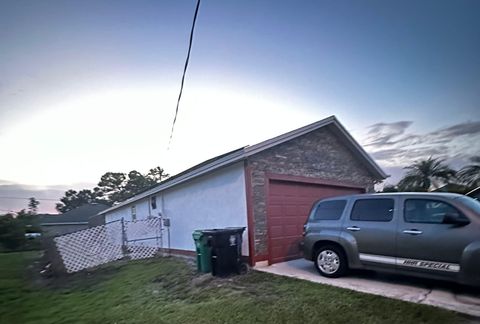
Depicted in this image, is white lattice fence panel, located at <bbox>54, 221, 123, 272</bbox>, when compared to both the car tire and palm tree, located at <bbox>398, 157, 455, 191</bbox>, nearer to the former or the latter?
the car tire

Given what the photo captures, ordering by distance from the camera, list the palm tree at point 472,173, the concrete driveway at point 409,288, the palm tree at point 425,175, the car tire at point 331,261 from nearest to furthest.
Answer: the concrete driveway at point 409,288, the car tire at point 331,261, the palm tree at point 472,173, the palm tree at point 425,175

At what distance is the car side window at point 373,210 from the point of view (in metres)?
6.13

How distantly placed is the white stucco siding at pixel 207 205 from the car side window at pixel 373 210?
9.73 ft

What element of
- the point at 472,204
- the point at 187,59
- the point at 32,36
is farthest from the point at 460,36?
the point at 32,36

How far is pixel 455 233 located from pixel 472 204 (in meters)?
0.67

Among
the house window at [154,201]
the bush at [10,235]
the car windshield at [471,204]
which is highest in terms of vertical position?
the house window at [154,201]

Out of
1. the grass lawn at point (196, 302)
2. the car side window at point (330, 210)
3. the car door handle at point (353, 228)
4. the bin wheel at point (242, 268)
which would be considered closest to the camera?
the grass lawn at point (196, 302)

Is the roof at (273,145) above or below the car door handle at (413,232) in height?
above

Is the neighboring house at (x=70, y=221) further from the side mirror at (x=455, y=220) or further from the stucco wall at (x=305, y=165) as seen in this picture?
the side mirror at (x=455, y=220)

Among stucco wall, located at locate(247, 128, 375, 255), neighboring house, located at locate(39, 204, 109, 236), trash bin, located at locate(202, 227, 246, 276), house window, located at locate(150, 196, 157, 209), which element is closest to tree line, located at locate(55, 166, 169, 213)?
neighboring house, located at locate(39, 204, 109, 236)

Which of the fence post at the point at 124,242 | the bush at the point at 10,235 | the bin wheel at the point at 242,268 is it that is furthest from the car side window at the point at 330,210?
the bush at the point at 10,235

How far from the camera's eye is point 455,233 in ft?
16.7

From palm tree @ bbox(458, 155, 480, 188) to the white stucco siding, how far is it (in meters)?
14.4

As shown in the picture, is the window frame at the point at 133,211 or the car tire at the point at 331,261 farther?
the window frame at the point at 133,211
